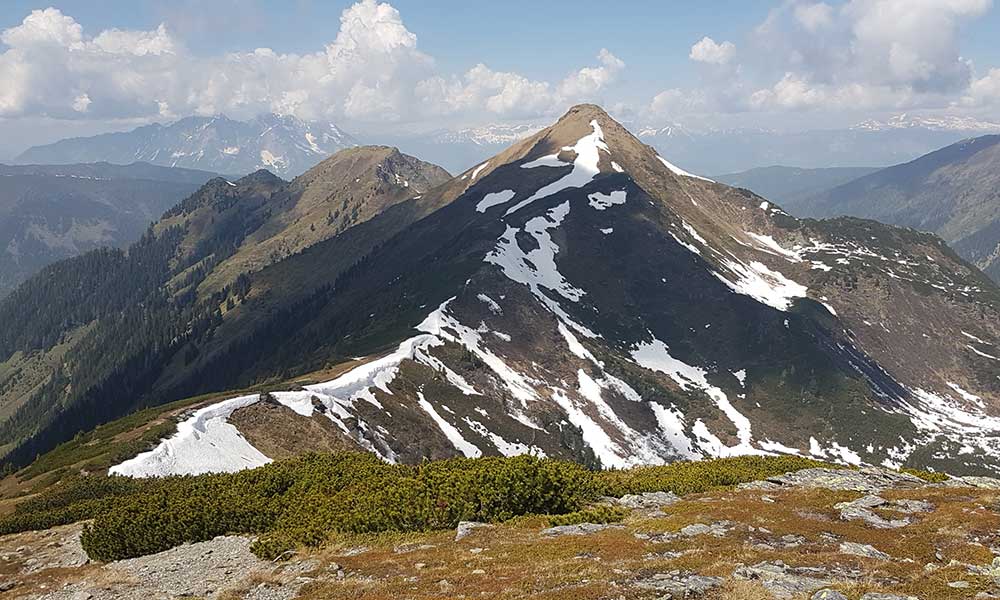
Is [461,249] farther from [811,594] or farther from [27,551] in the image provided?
[811,594]

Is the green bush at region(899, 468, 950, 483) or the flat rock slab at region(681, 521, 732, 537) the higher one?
the flat rock slab at region(681, 521, 732, 537)

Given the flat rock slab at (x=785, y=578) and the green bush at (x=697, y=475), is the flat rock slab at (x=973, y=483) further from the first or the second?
the flat rock slab at (x=785, y=578)

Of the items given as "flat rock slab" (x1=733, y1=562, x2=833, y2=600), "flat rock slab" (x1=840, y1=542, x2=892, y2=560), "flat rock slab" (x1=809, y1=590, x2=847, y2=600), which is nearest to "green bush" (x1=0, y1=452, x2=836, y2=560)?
"flat rock slab" (x1=840, y1=542, x2=892, y2=560)

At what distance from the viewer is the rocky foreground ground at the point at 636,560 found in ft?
64.1

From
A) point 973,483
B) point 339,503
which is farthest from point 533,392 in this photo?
point 339,503

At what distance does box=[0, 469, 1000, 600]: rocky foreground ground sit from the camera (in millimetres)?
19547

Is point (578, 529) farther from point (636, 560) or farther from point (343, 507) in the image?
point (343, 507)

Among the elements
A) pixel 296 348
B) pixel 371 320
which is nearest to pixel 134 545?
pixel 371 320

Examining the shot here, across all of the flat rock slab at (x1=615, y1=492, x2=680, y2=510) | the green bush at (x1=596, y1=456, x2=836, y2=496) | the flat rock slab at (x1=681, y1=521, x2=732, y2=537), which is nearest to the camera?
the flat rock slab at (x1=681, y1=521, x2=732, y2=537)

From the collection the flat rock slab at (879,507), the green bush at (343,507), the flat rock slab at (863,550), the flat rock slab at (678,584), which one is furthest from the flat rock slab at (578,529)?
the flat rock slab at (879,507)

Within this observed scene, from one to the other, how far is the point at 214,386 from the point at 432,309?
3285 inches

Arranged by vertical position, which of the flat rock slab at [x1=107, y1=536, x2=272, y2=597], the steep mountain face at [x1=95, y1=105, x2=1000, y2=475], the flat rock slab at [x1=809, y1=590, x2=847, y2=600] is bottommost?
the steep mountain face at [x1=95, y1=105, x2=1000, y2=475]

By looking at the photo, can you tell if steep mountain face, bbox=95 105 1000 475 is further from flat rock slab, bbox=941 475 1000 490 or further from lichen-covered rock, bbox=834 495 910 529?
flat rock slab, bbox=941 475 1000 490

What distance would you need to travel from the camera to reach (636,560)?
74.6 feet
